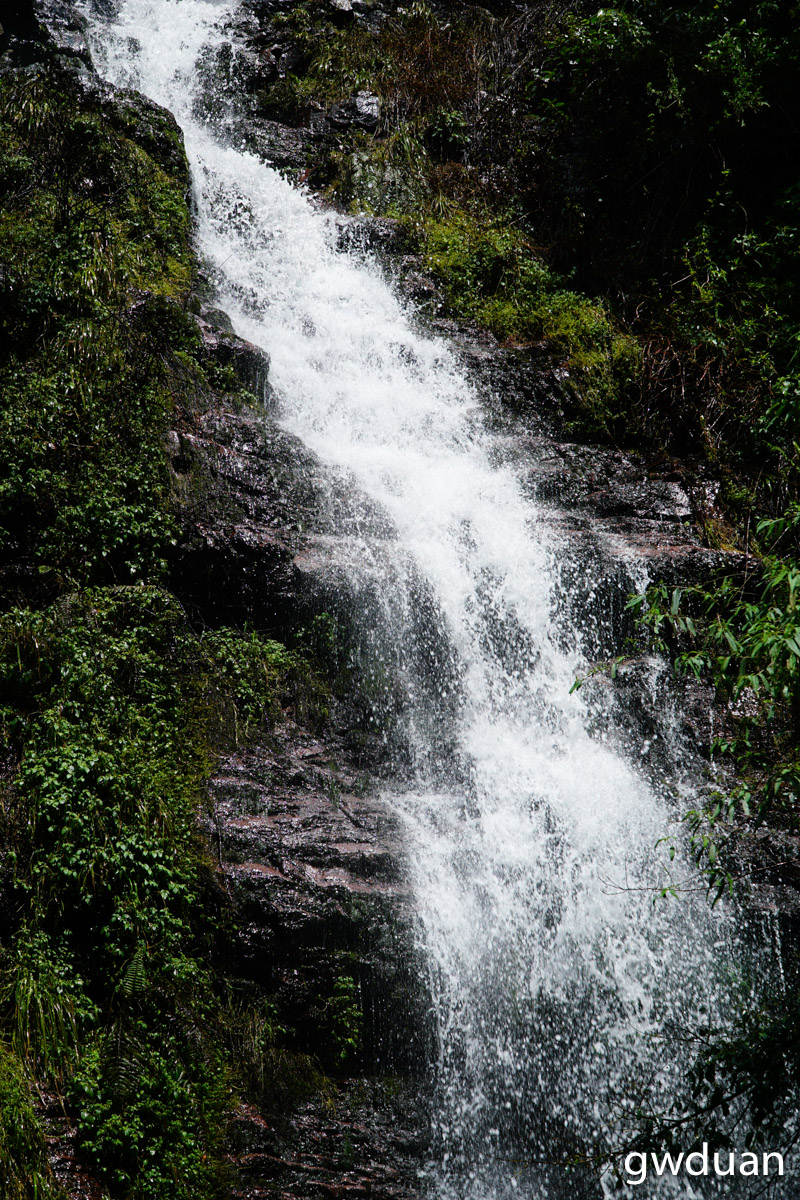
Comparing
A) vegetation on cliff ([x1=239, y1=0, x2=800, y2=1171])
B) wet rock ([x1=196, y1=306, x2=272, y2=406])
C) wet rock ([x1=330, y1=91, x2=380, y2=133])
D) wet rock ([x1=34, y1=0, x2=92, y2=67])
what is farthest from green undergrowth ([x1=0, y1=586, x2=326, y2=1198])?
wet rock ([x1=34, y1=0, x2=92, y2=67])

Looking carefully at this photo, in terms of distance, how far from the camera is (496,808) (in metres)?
6.13

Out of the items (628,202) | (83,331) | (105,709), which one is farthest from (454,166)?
(105,709)

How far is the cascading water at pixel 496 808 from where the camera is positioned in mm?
5133

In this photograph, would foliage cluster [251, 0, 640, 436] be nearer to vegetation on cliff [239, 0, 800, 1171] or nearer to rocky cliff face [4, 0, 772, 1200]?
vegetation on cliff [239, 0, 800, 1171]

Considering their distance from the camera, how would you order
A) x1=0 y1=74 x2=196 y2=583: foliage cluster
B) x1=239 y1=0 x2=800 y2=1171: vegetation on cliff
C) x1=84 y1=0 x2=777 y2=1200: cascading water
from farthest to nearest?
x1=239 y1=0 x2=800 y2=1171: vegetation on cliff, x1=0 y1=74 x2=196 y2=583: foliage cluster, x1=84 y1=0 x2=777 y2=1200: cascading water

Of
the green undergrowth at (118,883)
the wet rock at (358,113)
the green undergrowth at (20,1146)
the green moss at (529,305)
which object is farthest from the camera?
the wet rock at (358,113)

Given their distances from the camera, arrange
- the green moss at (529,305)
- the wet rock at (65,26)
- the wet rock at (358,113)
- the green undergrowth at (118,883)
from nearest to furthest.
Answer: the green undergrowth at (118,883) < the green moss at (529,305) < the wet rock at (65,26) < the wet rock at (358,113)

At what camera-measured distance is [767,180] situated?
10.2 meters

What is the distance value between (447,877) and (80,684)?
2.83 meters

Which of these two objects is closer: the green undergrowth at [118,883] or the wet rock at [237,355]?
the green undergrowth at [118,883]

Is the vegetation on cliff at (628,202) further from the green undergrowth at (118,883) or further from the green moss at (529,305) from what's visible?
the green undergrowth at (118,883)

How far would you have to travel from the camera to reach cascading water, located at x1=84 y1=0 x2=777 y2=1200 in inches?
202

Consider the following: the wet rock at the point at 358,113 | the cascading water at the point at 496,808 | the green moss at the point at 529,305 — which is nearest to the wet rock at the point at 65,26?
the wet rock at the point at 358,113

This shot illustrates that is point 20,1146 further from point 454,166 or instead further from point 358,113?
point 358,113
